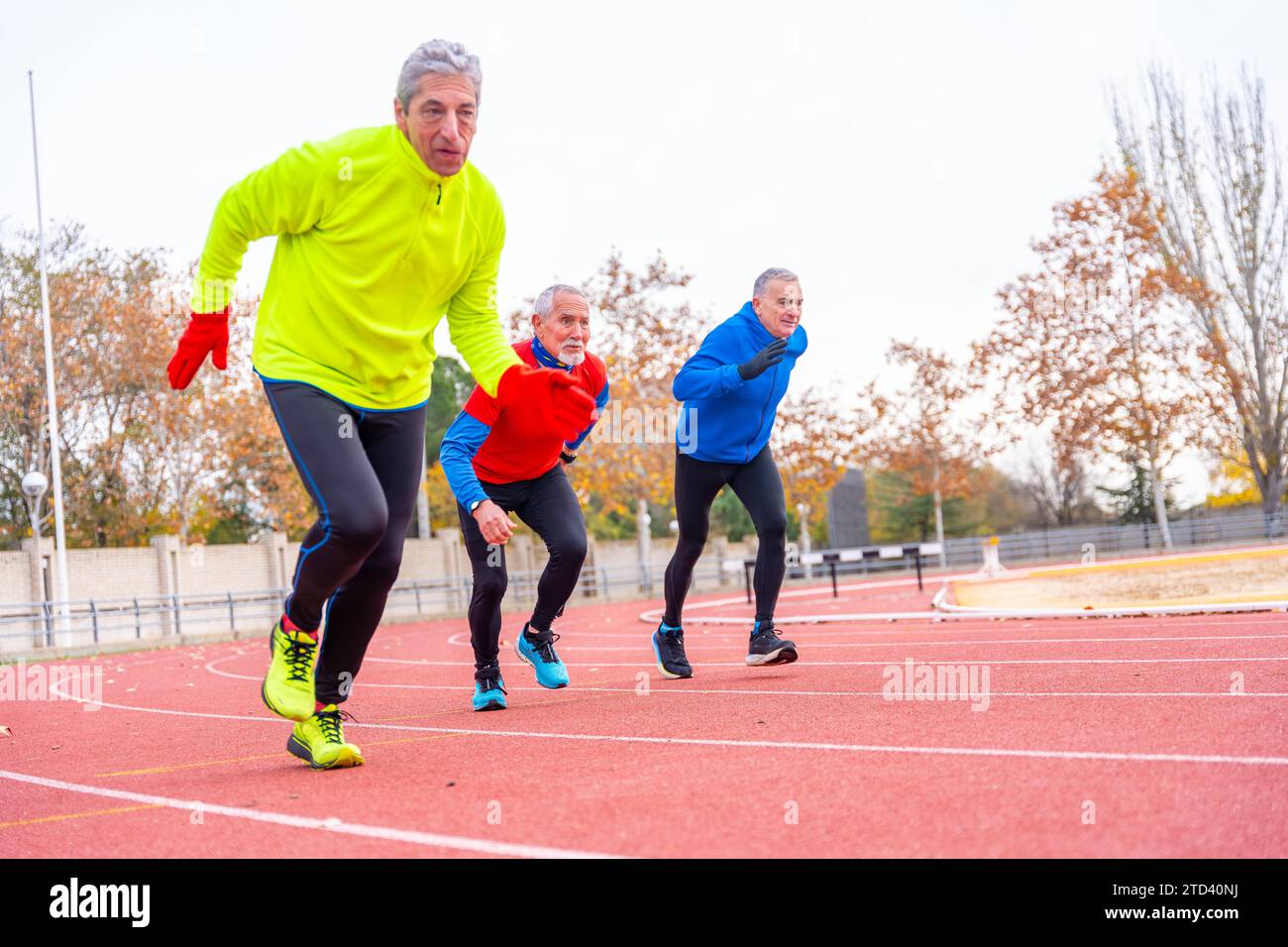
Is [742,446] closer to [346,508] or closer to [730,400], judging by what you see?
[730,400]

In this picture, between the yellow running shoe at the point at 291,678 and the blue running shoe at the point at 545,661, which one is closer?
the yellow running shoe at the point at 291,678

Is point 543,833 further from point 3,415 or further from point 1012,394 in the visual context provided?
point 1012,394

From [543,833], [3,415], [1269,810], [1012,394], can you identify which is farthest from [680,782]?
[1012,394]

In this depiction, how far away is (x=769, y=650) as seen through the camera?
266 inches

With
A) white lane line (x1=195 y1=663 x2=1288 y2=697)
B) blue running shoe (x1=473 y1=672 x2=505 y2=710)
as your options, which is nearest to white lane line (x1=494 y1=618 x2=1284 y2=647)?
white lane line (x1=195 y1=663 x2=1288 y2=697)

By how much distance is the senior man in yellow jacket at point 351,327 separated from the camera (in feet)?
12.9

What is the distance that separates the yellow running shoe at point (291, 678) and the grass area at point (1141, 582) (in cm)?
1001

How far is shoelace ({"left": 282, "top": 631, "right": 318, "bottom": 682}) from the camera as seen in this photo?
418 centimetres

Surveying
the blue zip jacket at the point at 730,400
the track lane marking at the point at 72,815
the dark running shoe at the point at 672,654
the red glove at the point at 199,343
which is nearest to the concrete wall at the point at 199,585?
the dark running shoe at the point at 672,654

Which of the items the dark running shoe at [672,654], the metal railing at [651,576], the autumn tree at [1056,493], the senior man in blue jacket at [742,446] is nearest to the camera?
the senior man in blue jacket at [742,446]

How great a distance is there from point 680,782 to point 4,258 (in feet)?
105

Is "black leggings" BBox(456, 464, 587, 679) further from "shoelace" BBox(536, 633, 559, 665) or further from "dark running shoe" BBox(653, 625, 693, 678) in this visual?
"dark running shoe" BBox(653, 625, 693, 678)

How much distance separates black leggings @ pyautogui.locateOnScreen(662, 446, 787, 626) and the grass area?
6.70 meters

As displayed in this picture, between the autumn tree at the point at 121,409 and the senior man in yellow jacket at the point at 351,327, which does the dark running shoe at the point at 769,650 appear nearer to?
the senior man in yellow jacket at the point at 351,327
